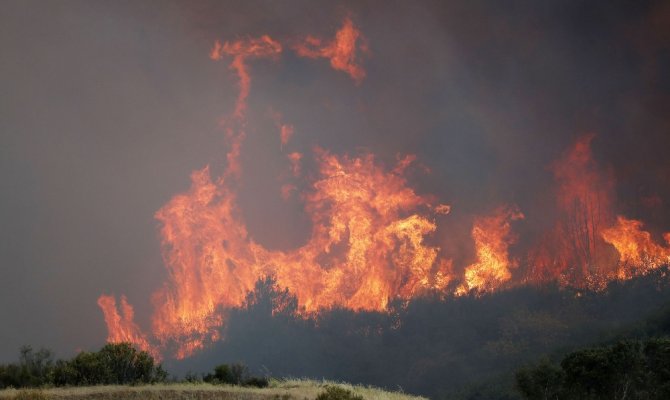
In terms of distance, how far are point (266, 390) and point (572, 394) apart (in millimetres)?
44919

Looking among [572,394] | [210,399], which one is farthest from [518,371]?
[210,399]

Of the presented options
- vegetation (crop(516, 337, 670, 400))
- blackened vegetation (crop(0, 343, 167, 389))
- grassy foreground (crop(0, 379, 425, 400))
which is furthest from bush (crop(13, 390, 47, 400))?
vegetation (crop(516, 337, 670, 400))

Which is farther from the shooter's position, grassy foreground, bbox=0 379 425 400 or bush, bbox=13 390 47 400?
grassy foreground, bbox=0 379 425 400

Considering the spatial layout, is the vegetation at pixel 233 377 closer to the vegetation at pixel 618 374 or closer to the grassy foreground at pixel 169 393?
the grassy foreground at pixel 169 393

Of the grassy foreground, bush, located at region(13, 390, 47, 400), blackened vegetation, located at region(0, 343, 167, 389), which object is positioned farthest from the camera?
blackened vegetation, located at region(0, 343, 167, 389)

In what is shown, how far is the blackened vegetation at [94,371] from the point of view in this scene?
66375 mm

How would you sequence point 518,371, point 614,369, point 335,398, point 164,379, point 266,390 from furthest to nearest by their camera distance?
point 518,371, point 614,369, point 164,379, point 266,390, point 335,398

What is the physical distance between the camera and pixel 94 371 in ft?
221

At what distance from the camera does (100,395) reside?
51562 millimetres

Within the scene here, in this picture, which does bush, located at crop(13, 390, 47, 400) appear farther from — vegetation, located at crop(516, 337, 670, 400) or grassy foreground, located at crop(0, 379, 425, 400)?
vegetation, located at crop(516, 337, 670, 400)

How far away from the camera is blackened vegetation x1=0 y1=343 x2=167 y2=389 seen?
218ft

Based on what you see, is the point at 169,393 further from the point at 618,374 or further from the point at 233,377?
the point at 618,374

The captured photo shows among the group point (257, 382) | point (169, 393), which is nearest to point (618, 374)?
point (257, 382)

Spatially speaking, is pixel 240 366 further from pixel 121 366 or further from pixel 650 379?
pixel 650 379
